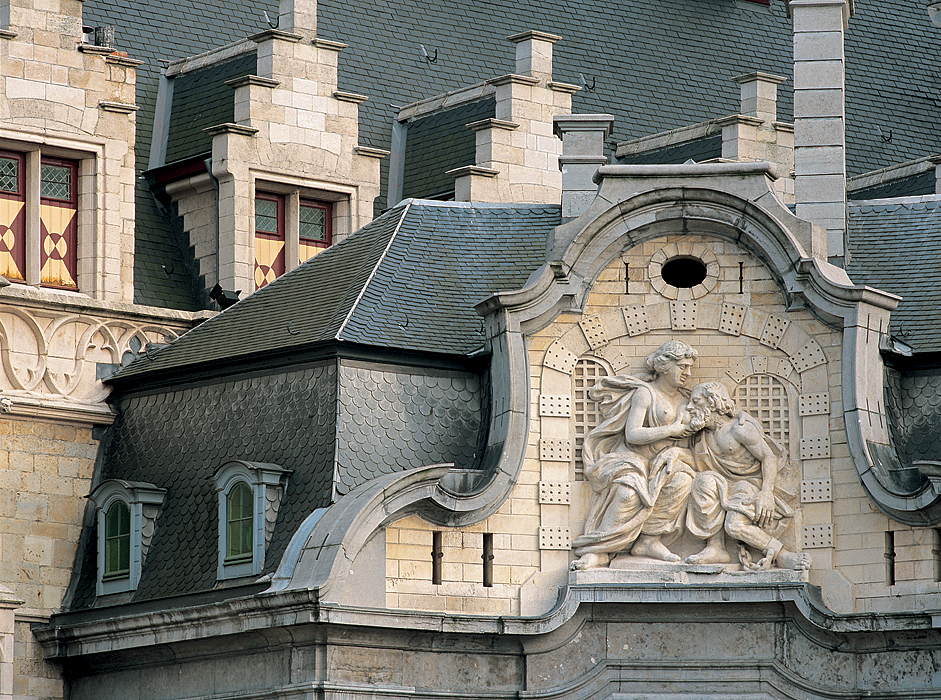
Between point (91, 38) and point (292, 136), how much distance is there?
421 centimetres

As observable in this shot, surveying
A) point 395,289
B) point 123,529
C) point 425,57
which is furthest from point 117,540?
point 425,57

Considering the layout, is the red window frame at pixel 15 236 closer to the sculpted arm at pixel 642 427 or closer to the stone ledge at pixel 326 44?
the stone ledge at pixel 326 44

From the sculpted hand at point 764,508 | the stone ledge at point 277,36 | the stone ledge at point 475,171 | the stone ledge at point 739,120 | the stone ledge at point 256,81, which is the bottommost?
the sculpted hand at point 764,508

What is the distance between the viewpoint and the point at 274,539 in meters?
35.4

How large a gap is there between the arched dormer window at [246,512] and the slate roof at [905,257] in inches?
368

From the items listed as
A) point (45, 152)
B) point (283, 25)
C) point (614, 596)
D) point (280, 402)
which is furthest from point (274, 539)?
point (283, 25)

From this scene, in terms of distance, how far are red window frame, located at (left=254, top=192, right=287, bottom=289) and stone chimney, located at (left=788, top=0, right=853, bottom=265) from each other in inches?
341

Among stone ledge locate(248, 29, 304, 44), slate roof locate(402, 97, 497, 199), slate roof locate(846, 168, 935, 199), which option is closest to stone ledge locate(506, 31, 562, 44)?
slate roof locate(402, 97, 497, 199)

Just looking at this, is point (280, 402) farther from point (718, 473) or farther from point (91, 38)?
point (91, 38)

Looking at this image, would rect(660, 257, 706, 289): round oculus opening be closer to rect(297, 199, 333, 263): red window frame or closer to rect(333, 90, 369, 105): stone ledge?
rect(297, 199, 333, 263): red window frame

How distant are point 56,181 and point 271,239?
3.83 m

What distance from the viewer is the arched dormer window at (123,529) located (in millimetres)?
37406

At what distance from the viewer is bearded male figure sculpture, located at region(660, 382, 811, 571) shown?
35.0 meters

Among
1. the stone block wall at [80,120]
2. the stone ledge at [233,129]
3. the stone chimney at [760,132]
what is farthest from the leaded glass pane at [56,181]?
the stone chimney at [760,132]
